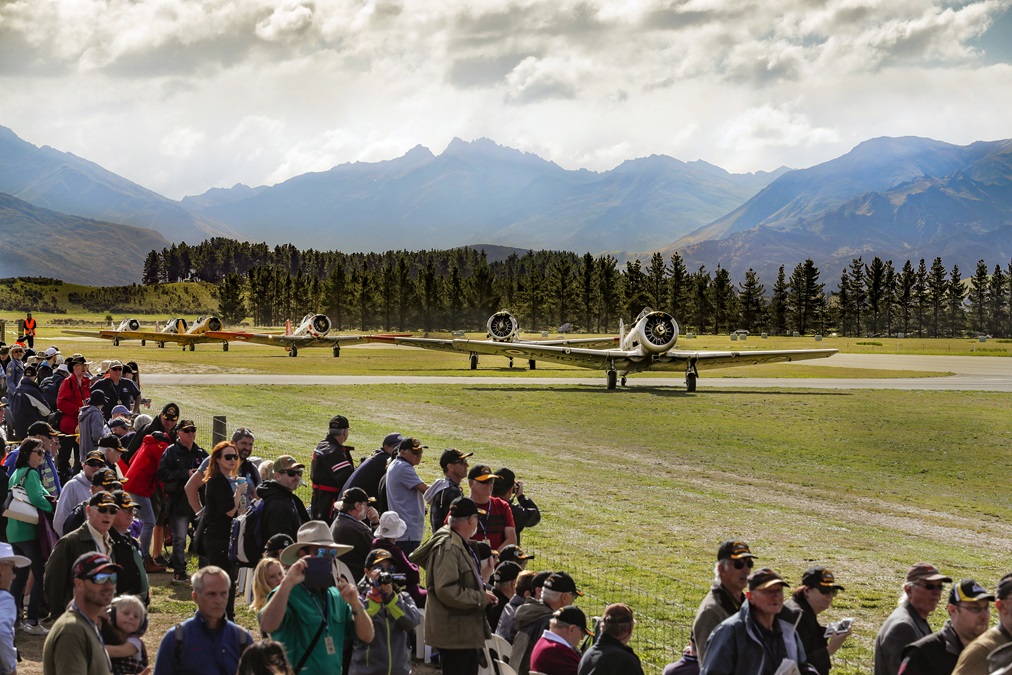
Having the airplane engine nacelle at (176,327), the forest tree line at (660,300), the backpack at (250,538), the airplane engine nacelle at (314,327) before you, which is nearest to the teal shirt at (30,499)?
the backpack at (250,538)

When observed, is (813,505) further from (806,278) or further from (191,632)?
(806,278)

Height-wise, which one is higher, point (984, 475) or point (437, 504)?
point (437, 504)

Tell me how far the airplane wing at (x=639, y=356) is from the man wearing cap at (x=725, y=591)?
1416 inches

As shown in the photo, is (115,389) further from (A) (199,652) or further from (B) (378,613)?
(A) (199,652)

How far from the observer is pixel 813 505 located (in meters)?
17.6

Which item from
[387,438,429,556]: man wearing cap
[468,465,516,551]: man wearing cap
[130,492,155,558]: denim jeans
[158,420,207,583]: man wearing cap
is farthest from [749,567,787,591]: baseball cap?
[130,492,155,558]: denim jeans

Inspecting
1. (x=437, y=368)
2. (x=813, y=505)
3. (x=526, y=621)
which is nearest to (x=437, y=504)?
(x=526, y=621)

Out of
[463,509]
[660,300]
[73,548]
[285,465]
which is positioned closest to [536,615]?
[463,509]

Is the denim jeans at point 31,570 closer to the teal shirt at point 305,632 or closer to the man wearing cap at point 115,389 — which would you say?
the teal shirt at point 305,632

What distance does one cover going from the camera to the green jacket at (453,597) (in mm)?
6684

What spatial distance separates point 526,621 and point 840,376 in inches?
1976

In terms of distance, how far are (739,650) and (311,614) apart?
2.63m

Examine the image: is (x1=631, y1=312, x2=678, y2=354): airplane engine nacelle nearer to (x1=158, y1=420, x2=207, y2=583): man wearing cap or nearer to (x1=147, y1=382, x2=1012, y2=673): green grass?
(x1=147, y1=382, x2=1012, y2=673): green grass

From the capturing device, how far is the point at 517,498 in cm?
961
